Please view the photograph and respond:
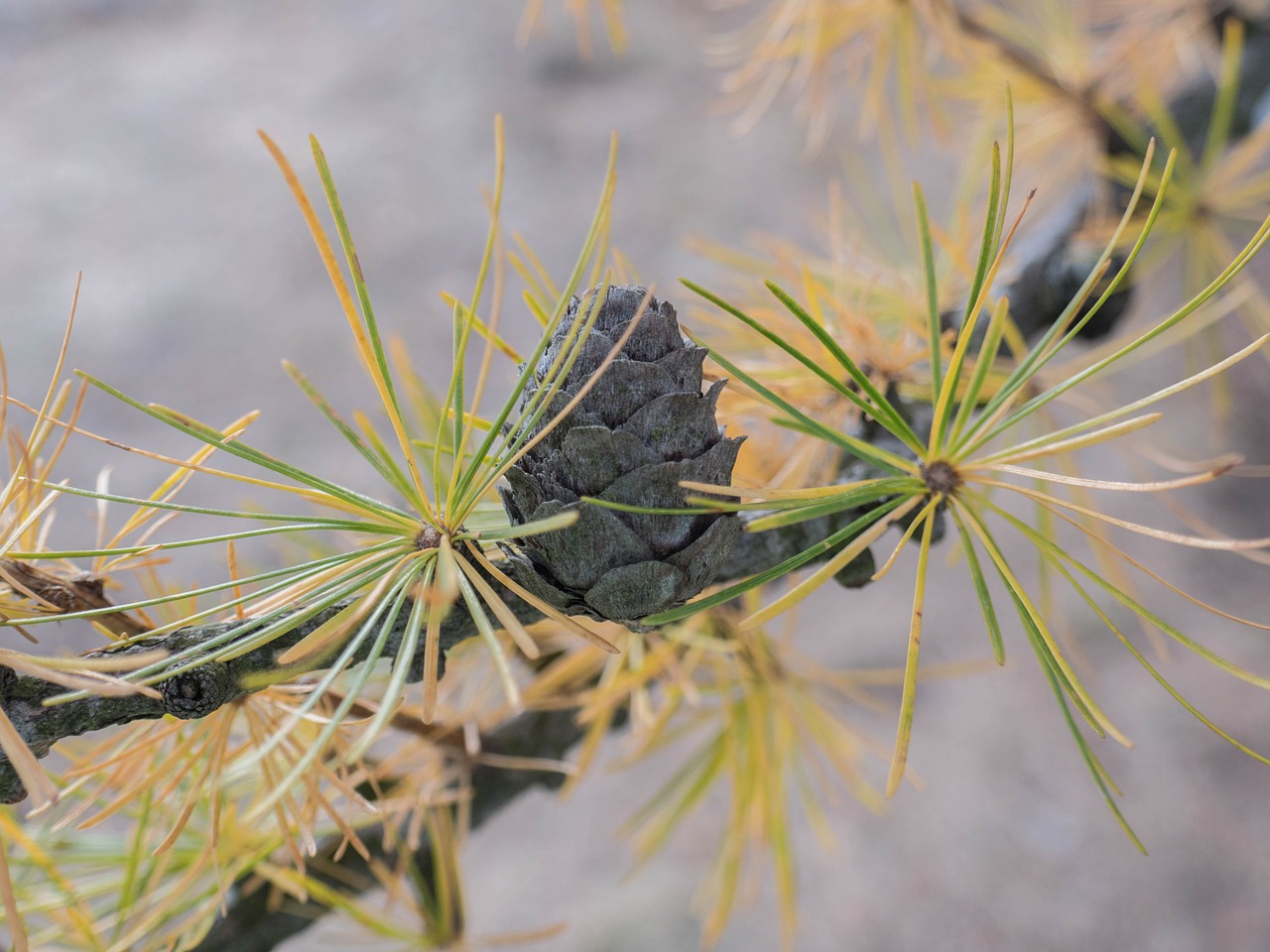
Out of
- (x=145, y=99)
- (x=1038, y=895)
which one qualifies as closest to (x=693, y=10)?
(x=145, y=99)

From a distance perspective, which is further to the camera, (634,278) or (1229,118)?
(1229,118)

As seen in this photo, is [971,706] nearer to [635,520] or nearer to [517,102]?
[635,520]

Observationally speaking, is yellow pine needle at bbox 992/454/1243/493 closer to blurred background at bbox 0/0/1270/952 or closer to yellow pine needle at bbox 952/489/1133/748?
yellow pine needle at bbox 952/489/1133/748

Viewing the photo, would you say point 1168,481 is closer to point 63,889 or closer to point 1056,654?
point 1056,654

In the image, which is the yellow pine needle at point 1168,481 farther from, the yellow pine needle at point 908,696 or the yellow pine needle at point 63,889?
the yellow pine needle at point 63,889

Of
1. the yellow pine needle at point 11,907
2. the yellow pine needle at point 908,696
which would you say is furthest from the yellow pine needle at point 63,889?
the yellow pine needle at point 908,696

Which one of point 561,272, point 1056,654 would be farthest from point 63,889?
point 561,272
